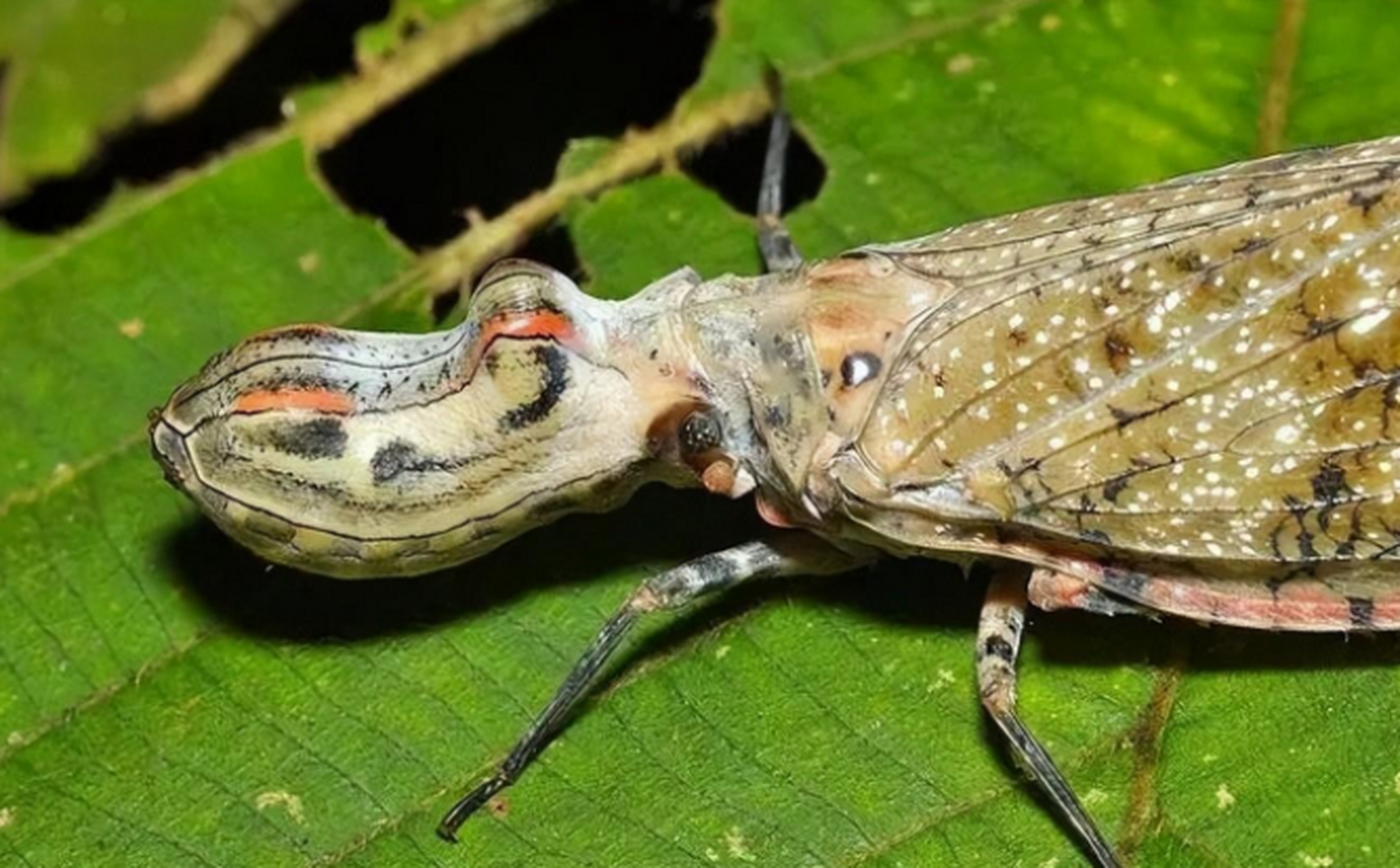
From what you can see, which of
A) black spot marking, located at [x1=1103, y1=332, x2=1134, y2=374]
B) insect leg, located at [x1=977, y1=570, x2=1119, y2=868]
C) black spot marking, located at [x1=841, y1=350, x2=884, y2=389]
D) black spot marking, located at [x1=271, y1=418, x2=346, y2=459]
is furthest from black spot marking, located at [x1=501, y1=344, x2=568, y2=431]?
black spot marking, located at [x1=1103, y1=332, x2=1134, y2=374]

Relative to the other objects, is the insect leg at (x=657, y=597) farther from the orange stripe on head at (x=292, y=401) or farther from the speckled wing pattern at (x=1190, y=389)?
the orange stripe on head at (x=292, y=401)

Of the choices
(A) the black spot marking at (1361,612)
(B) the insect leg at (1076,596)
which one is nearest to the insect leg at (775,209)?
(B) the insect leg at (1076,596)

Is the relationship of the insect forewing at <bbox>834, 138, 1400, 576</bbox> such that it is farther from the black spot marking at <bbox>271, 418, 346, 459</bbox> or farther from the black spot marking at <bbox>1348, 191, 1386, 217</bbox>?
the black spot marking at <bbox>271, 418, 346, 459</bbox>

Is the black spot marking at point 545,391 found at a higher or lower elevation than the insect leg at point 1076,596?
higher

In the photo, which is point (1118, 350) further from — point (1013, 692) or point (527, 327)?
point (527, 327)

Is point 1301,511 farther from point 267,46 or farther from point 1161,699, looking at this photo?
point 267,46

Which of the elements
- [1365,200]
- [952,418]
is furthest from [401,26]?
[1365,200]
